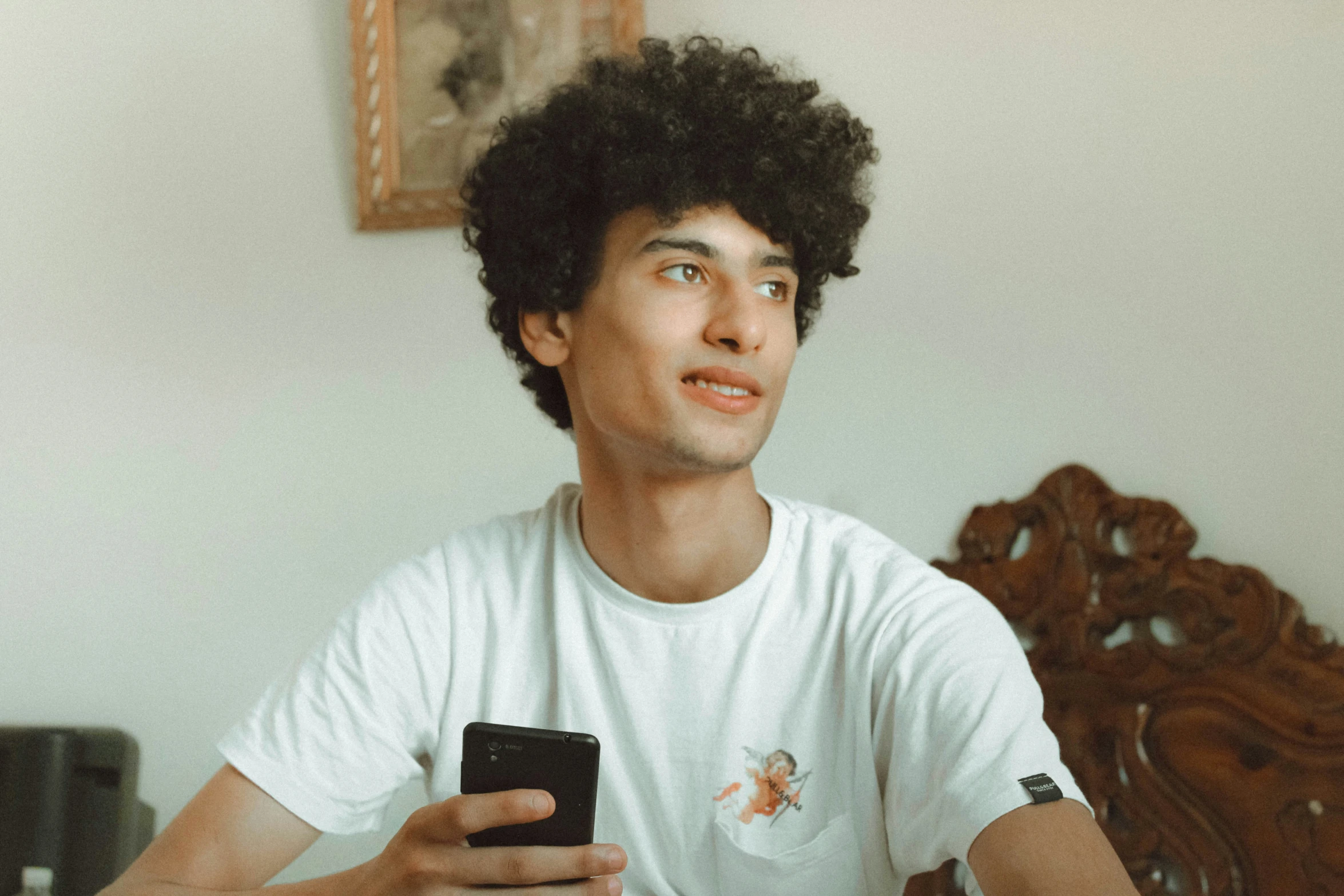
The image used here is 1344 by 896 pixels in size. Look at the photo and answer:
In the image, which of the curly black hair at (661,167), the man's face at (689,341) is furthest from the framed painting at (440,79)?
the man's face at (689,341)

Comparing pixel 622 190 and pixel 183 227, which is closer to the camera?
pixel 622 190

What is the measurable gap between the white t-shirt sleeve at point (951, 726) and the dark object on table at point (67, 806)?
127 centimetres

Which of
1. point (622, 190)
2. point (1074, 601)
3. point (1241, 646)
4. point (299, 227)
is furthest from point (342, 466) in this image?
point (1241, 646)

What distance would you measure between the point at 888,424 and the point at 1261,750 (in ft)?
2.03

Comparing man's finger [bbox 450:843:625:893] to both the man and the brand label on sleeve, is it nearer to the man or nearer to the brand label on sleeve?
the man

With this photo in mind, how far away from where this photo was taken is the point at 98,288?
1841 mm

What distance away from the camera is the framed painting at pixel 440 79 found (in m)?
1.65

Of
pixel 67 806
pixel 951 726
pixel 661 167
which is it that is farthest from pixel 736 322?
pixel 67 806

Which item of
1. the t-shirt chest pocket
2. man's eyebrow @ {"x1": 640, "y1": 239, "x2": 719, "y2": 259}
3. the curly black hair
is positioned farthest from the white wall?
the t-shirt chest pocket

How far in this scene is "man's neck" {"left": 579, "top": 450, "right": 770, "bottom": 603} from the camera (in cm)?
111

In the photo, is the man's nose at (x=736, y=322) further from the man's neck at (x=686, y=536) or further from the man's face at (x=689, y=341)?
the man's neck at (x=686, y=536)

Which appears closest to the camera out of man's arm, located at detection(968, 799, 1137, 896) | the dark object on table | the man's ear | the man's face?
man's arm, located at detection(968, 799, 1137, 896)

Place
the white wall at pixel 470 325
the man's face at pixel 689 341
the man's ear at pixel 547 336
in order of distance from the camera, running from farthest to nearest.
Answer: the white wall at pixel 470 325 < the man's ear at pixel 547 336 < the man's face at pixel 689 341

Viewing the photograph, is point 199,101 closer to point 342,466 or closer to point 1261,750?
point 342,466
